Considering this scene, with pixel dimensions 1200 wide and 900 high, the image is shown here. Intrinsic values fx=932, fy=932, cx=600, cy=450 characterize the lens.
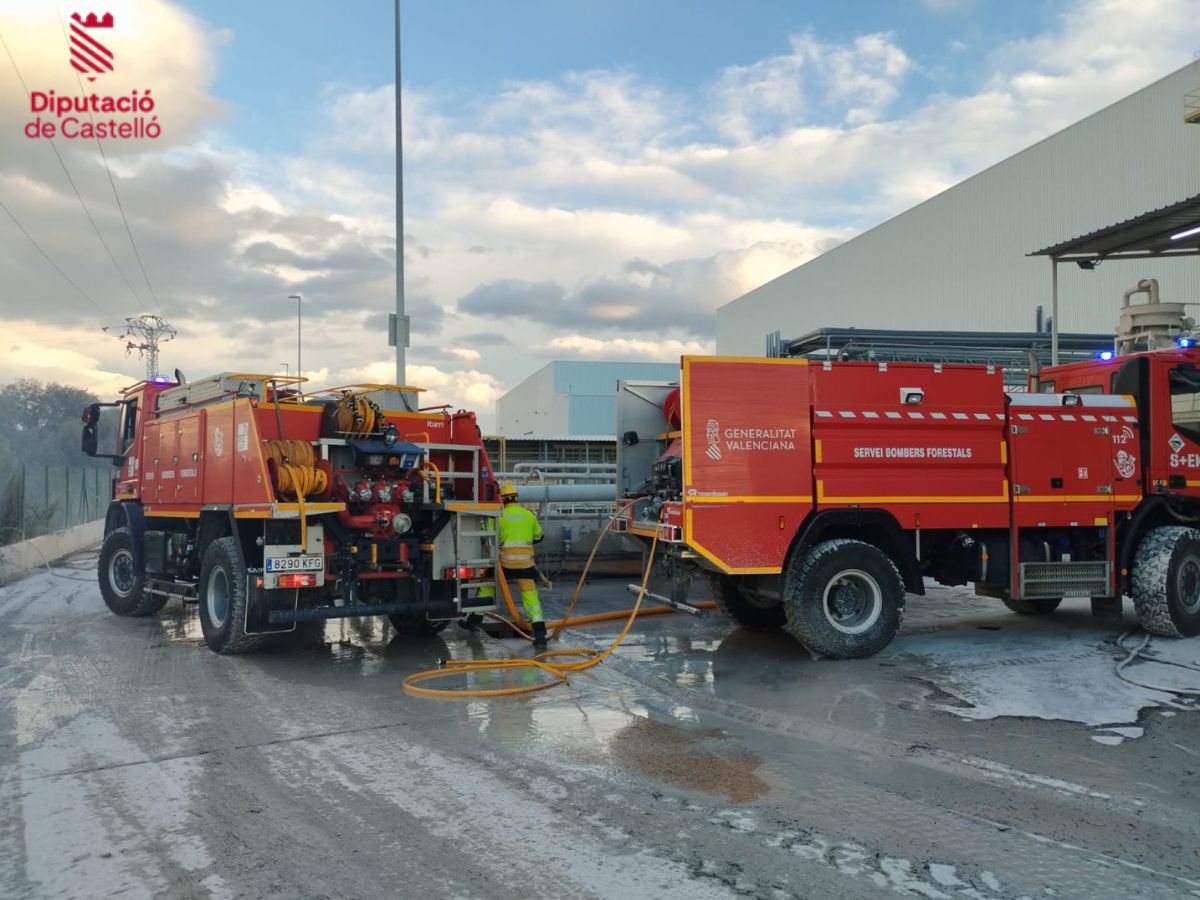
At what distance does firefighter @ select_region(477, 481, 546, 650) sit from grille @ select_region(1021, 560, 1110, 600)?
4831mm

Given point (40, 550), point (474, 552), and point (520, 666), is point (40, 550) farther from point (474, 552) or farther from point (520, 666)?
point (520, 666)

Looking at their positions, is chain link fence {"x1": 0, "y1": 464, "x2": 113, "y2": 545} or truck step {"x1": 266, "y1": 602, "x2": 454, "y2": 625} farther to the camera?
chain link fence {"x1": 0, "y1": 464, "x2": 113, "y2": 545}

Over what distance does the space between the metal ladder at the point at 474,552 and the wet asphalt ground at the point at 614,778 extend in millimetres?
639

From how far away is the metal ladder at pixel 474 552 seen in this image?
9383 mm

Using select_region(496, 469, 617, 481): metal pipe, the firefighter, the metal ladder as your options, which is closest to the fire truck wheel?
the metal ladder

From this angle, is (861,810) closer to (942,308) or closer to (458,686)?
(458,686)

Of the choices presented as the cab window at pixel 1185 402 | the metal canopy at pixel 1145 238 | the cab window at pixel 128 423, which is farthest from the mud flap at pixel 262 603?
the metal canopy at pixel 1145 238

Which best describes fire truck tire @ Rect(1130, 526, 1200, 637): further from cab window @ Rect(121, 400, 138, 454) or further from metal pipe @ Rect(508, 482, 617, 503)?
cab window @ Rect(121, 400, 138, 454)

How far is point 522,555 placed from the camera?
9.50 meters

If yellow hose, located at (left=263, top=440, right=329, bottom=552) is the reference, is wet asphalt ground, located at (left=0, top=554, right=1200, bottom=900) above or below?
below

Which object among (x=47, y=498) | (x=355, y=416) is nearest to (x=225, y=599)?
(x=355, y=416)

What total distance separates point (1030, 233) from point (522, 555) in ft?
102

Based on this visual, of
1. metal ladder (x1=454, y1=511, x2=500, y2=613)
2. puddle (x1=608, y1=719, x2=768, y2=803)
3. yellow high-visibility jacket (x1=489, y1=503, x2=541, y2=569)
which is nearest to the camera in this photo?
puddle (x1=608, y1=719, x2=768, y2=803)

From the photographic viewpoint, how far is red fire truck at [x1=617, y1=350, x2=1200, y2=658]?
27.3 feet
